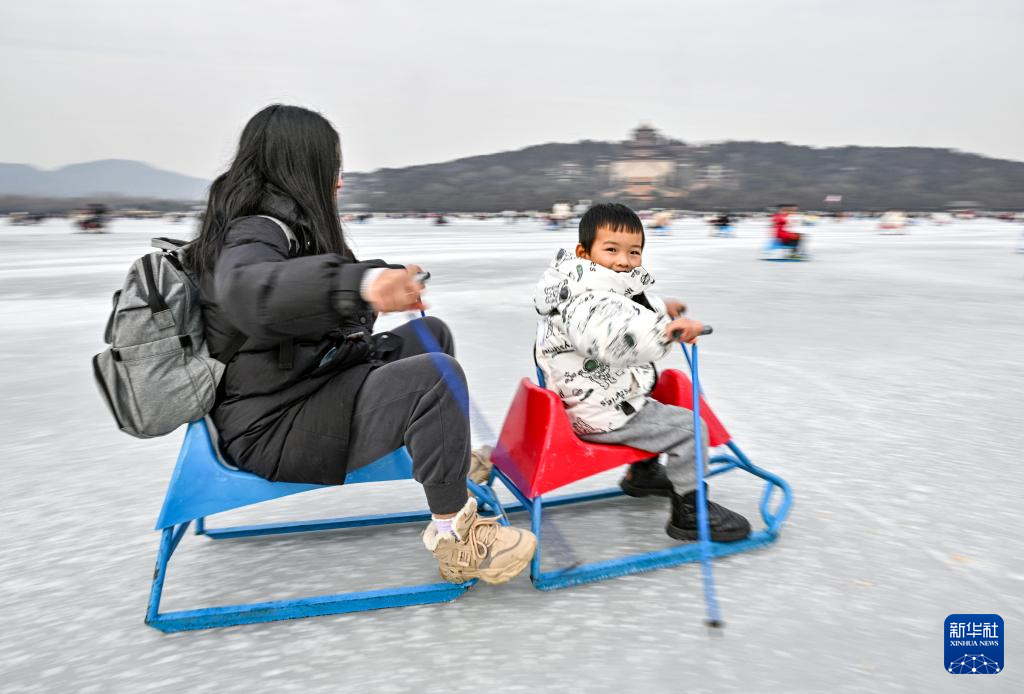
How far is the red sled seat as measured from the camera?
7.73ft

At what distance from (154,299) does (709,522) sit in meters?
1.73

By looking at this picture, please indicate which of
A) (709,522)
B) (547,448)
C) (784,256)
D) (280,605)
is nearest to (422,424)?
(547,448)

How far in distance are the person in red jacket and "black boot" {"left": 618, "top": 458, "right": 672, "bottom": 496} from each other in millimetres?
15034

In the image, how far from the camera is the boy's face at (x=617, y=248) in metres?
2.43

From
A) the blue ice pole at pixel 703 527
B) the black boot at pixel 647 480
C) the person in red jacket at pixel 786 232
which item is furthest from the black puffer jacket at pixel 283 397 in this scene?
the person in red jacket at pixel 786 232

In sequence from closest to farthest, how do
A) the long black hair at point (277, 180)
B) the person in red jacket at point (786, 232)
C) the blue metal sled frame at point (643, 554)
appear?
1. the long black hair at point (277, 180)
2. the blue metal sled frame at point (643, 554)
3. the person in red jacket at point (786, 232)

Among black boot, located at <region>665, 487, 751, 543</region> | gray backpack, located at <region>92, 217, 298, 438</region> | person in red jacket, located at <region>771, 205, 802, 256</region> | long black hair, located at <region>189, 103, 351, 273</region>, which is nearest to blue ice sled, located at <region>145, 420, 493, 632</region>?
gray backpack, located at <region>92, 217, 298, 438</region>

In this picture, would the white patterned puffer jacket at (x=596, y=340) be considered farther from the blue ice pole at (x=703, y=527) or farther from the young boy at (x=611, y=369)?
the blue ice pole at (x=703, y=527)

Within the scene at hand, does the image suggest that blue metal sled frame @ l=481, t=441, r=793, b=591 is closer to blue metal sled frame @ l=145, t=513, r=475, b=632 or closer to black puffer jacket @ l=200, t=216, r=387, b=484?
blue metal sled frame @ l=145, t=513, r=475, b=632

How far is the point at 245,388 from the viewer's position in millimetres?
2010

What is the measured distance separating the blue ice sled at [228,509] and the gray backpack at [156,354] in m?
0.11

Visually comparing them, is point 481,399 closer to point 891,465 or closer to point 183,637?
point 891,465

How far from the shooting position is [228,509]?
1.99 m

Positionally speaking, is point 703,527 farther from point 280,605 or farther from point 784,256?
point 784,256
